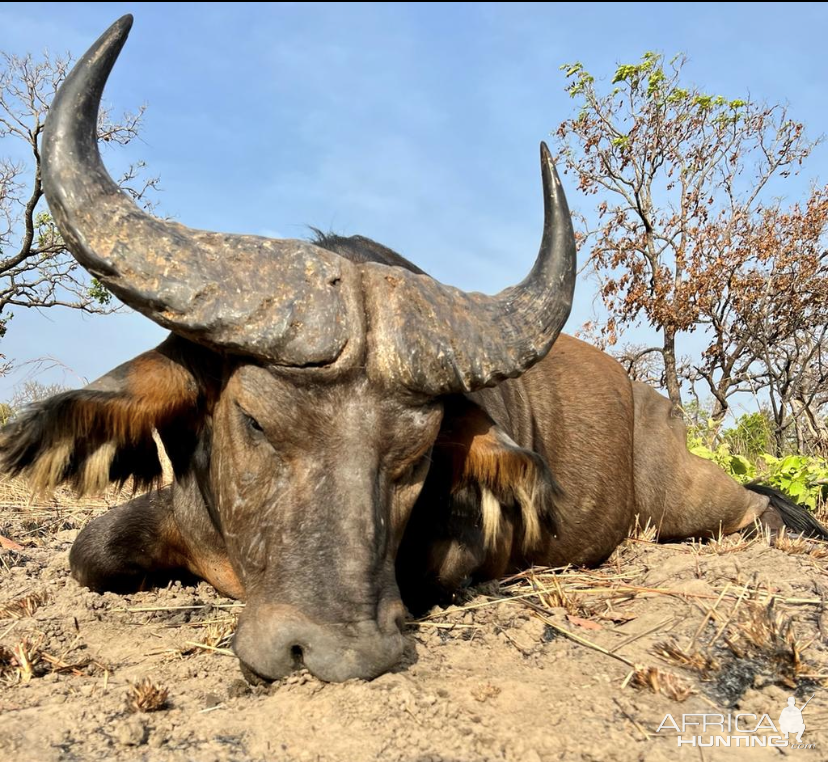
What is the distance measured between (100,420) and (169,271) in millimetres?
748

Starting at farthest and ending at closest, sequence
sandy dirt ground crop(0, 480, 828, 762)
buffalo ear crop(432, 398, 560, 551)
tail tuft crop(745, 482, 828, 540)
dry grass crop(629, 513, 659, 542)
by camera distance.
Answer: tail tuft crop(745, 482, 828, 540) → dry grass crop(629, 513, 659, 542) → buffalo ear crop(432, 398, 560, 551) → sandy dirt ground crop(0, 480, 828, 762)

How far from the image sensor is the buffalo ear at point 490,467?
3.55m

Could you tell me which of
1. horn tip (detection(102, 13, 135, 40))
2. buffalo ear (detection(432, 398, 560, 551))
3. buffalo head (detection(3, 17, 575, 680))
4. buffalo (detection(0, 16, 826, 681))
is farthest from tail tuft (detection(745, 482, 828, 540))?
horn tip (detection(102, 13, 135, 40))

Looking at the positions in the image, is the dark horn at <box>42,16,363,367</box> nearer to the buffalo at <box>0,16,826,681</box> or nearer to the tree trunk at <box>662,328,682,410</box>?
the buffalo at <box>0,16,826,681</box>

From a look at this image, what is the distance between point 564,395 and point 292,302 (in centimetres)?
317

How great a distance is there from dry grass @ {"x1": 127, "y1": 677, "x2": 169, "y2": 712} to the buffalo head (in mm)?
288

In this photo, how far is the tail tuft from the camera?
6.16 meters

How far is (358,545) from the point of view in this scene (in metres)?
2.74

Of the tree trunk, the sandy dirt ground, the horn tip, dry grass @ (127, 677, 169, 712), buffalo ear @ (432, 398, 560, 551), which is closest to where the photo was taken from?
the sandy dirt ground

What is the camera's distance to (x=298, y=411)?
288cm

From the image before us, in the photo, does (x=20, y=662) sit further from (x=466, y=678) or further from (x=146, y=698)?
(x=466, y=678)

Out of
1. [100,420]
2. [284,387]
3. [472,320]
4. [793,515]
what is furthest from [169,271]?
[793,515]

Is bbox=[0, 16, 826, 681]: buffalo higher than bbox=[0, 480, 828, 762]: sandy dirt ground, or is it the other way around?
bbox=[0, 16, 826, 681]: buffalo

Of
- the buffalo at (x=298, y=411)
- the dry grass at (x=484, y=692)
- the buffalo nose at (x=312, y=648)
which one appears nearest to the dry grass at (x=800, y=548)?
the buffalo at (x=298, y=411)
